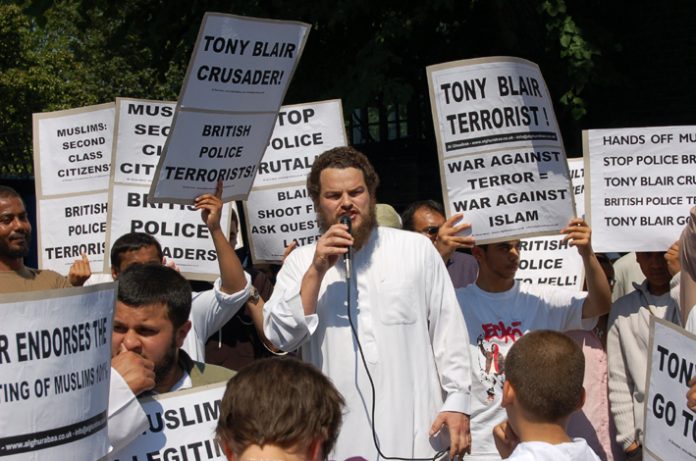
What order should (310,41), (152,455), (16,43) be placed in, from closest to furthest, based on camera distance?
(152,455), (310,41), (16,43)

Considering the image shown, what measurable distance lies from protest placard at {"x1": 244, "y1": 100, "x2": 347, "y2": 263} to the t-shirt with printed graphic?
1.51 metres

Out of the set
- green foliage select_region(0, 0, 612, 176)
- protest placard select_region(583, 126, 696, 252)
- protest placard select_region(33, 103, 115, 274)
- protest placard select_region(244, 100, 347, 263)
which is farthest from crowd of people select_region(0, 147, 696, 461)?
green foliage select_region(0, 0, 612, 176)

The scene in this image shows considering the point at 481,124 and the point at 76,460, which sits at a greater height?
the point at 481,124

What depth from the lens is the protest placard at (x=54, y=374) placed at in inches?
115

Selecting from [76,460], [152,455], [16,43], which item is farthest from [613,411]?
[16,43]

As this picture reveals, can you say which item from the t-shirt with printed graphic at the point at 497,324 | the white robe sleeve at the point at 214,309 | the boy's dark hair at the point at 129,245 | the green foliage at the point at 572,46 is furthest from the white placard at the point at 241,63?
the green foliage at the point at 572,46

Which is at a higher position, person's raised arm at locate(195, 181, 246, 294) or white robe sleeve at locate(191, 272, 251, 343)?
person's raised arm at locate(195, 181, 246, 294)

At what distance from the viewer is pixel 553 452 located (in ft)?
11.2

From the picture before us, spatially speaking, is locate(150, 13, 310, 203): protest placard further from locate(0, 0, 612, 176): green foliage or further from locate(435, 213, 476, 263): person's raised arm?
locate(0, 0, 612, 176): green foliage

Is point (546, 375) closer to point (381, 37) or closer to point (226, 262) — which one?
point (226, 262)

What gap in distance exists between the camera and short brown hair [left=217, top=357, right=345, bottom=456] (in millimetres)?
2518

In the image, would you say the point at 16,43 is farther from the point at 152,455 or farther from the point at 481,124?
the point at 152,455

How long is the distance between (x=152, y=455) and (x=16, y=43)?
26787 mm

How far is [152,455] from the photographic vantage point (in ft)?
12.1
